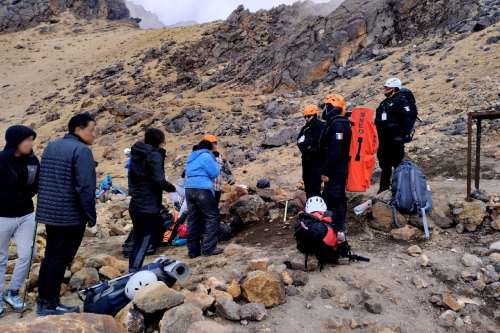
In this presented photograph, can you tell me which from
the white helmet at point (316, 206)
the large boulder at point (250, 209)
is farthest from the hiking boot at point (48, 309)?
the large boulder at point (250, 209)

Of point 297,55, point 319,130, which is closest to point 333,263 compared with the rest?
point 319,130

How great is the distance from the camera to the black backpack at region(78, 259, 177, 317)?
3881 millimetres

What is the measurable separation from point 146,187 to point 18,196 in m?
1.28

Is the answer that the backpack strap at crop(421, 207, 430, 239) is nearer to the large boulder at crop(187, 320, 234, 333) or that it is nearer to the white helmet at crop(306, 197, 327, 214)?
the white helmet at crop(306, 197, 327, 214)

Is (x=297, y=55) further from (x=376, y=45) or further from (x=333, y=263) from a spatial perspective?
(x=333, y=263)

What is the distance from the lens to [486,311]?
4.09m

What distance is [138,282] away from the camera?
3.93 meters

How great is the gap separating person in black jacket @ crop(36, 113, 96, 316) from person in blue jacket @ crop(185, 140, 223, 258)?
70.0 inches

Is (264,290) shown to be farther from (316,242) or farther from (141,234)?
(141,234)

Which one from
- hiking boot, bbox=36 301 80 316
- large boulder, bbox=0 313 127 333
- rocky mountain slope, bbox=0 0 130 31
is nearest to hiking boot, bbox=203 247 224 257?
hiking boot, bbox=36 301 80 316

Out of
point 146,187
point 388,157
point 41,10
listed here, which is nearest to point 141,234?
point 146,187

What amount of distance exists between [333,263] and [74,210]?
255 cm

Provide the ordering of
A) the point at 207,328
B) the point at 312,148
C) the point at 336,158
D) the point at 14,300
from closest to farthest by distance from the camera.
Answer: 1. the point at 207,328
2. the point at 14,300
3. the point at 336,158
4. the point at 312,148

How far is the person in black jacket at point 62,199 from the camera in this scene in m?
3.91
